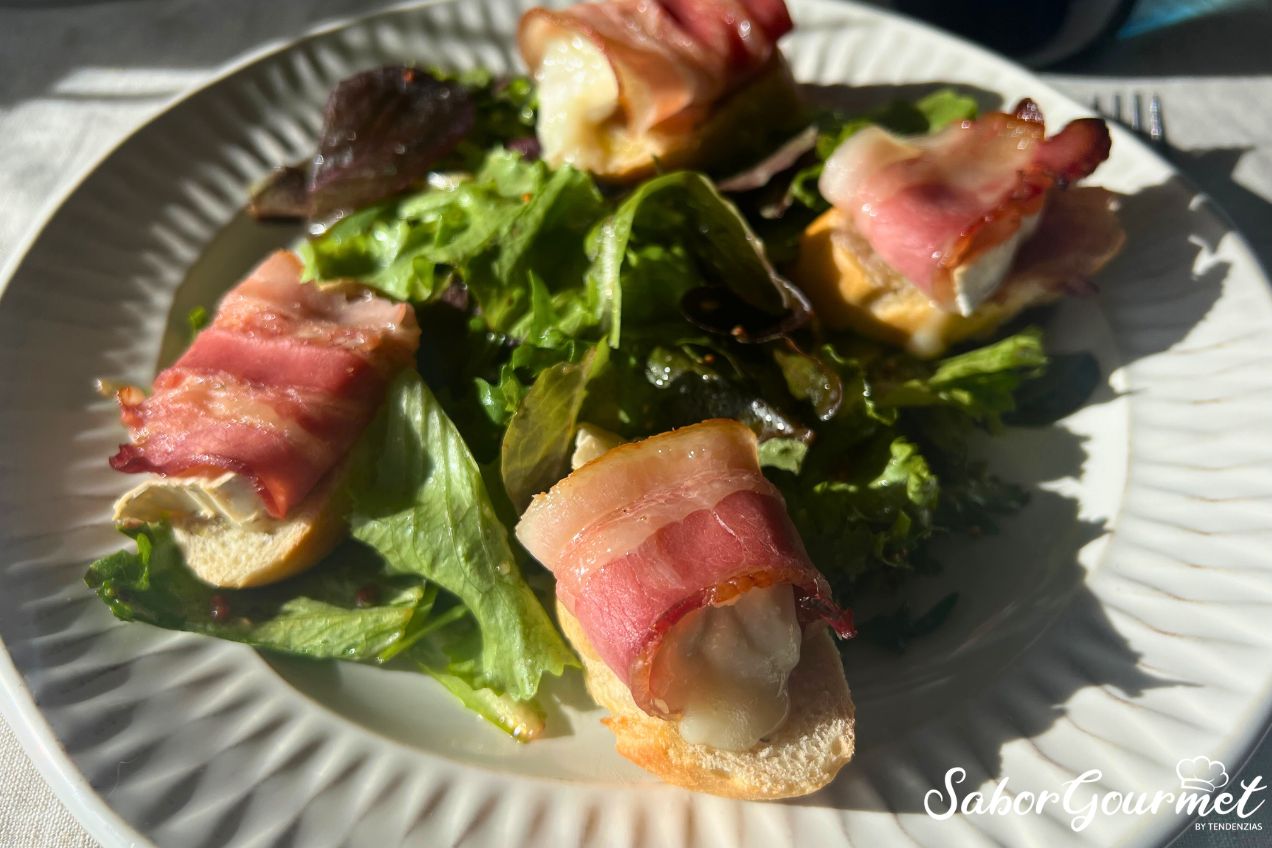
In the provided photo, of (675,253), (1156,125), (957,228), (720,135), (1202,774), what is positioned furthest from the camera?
(1156,125)

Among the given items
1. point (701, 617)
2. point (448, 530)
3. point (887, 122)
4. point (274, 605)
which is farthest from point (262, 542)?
point (887, 122)

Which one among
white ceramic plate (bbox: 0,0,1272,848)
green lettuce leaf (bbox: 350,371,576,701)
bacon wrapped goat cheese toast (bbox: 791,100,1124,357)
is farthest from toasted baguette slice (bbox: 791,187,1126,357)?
green lettuce leaf (bbox: 350,371,576,701)

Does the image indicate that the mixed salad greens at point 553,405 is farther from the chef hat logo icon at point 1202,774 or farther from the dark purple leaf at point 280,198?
the chef hat logo icon at point 1202,774

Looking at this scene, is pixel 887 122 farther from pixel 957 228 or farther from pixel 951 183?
pixel 957 228

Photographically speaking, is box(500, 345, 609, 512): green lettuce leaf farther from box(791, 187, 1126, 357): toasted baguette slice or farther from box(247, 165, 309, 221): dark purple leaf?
box(247, 165, 309, 221): dark purple leaf

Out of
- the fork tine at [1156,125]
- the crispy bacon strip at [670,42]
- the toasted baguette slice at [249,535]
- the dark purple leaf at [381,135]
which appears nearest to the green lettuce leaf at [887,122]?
the crispy bacon strip at [670,42]

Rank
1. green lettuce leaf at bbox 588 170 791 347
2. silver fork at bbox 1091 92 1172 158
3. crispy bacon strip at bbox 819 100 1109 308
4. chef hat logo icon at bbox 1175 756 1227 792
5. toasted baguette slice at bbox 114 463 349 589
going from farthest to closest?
1. silver fork at bbox 1091 92 1172 158
2. green lettuce leaf at bbox 588 170 791 347
3. crispy bacon strip at bbox 819 100 1109 308
4. toasted baguette slice at bbox 114 463 349 589
5. chef hat logo icon at bbox 1175 756 1227 792

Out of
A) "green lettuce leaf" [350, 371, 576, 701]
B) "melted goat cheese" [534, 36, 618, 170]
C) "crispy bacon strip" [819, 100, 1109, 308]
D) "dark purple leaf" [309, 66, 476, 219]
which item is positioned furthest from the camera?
"dark purple leaf" [309, 66, 476, 219]
